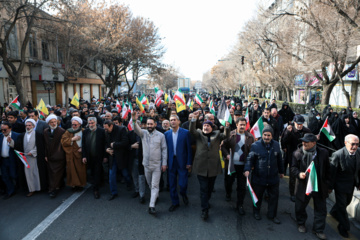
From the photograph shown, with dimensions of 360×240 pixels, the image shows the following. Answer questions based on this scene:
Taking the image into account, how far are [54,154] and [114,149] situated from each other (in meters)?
1.36

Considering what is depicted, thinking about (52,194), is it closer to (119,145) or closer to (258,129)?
(119,145)

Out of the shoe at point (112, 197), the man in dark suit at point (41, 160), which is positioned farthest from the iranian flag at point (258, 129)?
the man in dark suit at point (41, 160)

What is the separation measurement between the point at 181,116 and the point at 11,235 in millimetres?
6217

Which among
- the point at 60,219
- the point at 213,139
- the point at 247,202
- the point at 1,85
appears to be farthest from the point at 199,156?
the point at 1,85

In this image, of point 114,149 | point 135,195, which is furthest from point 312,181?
point 114,149

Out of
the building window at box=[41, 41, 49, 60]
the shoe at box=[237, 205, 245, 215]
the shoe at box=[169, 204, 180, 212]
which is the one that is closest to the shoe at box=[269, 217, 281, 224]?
the shoe at box=[237, 205, 245, 215]

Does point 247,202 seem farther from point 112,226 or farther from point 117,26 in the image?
point 117,26

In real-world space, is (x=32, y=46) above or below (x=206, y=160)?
above

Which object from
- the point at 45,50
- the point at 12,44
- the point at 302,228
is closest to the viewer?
the point at 302,228

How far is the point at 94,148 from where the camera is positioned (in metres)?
5.37

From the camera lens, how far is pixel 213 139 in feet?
14.7

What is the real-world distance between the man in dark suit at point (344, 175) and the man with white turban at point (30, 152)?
564cm

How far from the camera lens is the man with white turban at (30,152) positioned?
5.41 meters

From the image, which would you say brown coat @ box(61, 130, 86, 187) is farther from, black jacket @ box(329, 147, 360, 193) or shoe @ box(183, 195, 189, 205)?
black jacket @ box(329, 147, 360, 193)
